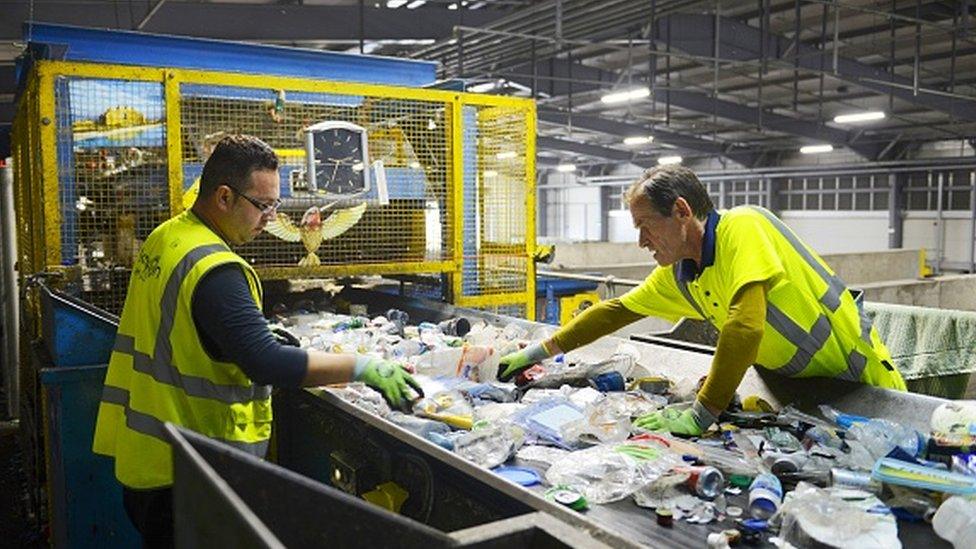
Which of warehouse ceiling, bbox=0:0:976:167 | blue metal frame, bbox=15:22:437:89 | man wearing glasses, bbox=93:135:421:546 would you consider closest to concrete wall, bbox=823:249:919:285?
warehouse ceiling, bbox=0:0:976:167

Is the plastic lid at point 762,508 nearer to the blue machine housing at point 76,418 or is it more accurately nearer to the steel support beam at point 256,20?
the blue machine housing at point 76,418

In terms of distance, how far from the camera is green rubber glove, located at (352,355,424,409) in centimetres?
220

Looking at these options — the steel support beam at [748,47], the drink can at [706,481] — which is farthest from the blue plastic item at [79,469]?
the steel support beam at [748,47]

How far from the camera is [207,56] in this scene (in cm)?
410

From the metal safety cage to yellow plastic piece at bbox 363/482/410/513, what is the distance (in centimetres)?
184

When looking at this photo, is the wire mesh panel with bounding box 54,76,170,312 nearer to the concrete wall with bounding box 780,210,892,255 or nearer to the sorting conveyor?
the sorting conveyor

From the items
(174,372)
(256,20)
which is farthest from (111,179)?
(256,20)

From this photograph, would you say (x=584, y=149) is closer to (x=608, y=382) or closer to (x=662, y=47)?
(x=662, y=47)

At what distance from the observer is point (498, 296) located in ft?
15.0

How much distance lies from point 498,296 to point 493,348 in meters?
1.62

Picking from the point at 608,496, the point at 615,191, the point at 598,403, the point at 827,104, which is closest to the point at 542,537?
the point at 608,496

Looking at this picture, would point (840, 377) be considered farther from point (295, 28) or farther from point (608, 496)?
point (295, 28)

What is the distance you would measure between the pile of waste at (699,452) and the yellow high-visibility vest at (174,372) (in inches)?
17.2

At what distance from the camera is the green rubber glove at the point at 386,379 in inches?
86.6
